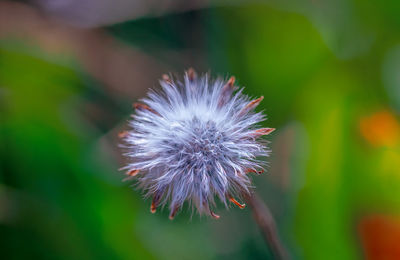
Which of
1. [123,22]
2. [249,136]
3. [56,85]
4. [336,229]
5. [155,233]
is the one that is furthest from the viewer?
[123,22]

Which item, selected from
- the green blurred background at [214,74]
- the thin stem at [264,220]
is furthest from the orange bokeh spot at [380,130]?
the thin stem at [264,220]

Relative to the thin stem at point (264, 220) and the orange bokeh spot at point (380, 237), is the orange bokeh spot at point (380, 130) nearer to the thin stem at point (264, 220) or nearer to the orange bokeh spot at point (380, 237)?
the orange bokeh spot at point (380, 237)

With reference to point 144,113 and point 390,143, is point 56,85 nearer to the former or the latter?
point 144,113

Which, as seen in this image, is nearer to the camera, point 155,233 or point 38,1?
point 155,233

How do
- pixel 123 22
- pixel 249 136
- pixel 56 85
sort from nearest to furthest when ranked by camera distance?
pixel 249 136, pixel 56 85, pixel 123 22

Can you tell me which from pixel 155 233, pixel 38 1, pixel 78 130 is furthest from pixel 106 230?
pixel 38 1
